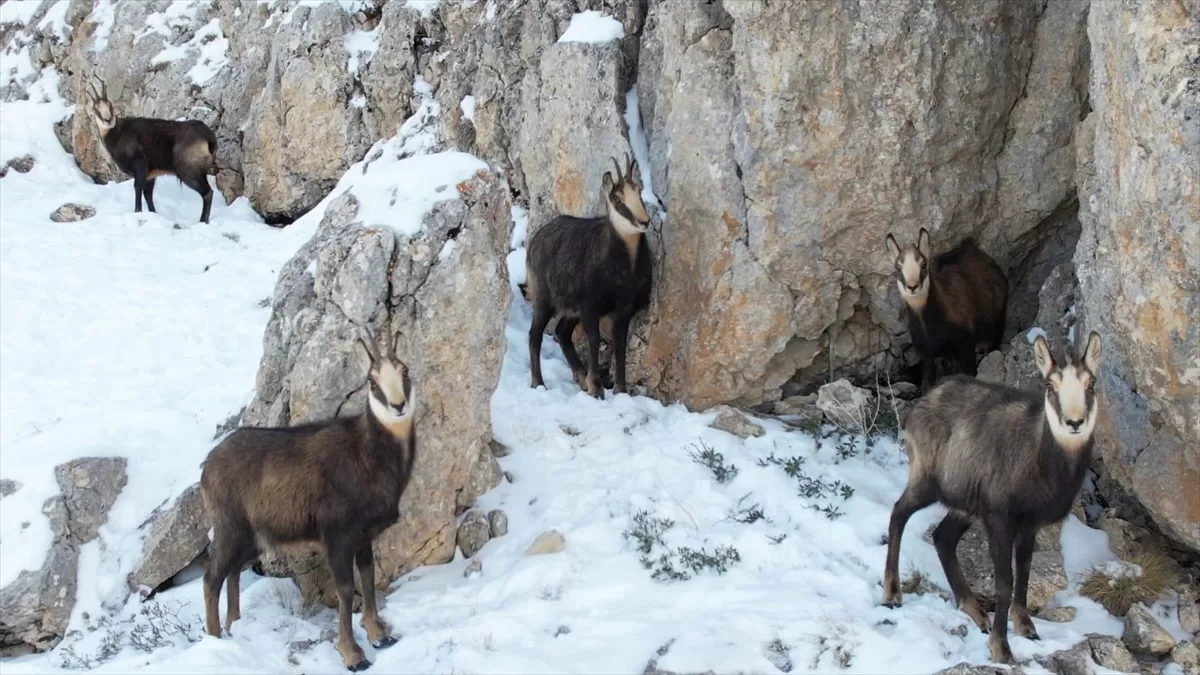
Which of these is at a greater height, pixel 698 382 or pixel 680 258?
pixel 680 258

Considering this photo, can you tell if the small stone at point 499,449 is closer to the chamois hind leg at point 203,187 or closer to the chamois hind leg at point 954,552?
the chamois hind leg at point 954,552

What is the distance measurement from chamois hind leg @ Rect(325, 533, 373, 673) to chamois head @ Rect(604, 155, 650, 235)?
13.4 ft

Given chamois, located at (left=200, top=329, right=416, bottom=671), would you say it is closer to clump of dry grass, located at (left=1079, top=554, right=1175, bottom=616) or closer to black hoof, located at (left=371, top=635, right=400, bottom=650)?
black hoof, located at (left=371, top=635, right=400, bottom=650)

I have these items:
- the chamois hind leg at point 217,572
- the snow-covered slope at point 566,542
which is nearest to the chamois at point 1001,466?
the snow-covered slope at point 566,542

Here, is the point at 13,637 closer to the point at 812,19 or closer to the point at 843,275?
the point at 843,275

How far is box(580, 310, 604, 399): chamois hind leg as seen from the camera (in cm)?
940

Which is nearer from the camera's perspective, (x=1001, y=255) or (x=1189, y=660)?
(x=1189, y=660)

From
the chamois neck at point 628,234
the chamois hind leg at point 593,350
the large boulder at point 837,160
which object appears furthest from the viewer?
the chamois hind leg at point 593,350

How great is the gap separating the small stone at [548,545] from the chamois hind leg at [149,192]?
9.90m

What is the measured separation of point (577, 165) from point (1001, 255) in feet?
13.4

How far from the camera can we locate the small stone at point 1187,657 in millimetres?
5637

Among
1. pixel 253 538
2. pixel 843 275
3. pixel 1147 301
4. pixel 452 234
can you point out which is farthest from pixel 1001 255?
pixel 253 538

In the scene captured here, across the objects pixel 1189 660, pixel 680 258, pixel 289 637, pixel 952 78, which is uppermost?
pixel 952 78

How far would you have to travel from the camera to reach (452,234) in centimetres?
734
